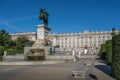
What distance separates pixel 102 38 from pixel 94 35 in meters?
6.60

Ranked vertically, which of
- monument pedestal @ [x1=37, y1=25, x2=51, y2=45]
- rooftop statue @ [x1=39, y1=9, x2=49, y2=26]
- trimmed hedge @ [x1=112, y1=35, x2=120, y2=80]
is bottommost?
trimmed hedge @ [x1=112, y1=35, x2=120, y2=80]

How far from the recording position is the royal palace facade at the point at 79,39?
152m

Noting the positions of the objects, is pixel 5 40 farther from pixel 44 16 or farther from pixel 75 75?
pixel 75 75

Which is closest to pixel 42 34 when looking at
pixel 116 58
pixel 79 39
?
pixel 116 58

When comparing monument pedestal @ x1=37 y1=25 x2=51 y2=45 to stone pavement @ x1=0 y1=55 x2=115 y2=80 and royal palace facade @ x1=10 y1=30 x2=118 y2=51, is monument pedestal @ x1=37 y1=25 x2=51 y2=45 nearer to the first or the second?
stone pavement @ x1=0 y1=55 x2=115 y2=80

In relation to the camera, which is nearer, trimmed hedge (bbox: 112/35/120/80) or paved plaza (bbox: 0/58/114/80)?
trimmed hedge (bbox: 112/35/120/80)

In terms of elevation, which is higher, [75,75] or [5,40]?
[5,40]

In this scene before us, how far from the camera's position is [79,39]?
162 metres

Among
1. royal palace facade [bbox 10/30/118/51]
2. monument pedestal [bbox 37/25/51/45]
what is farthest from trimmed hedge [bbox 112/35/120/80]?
royal palace facade [bbox 10/30/118/51]

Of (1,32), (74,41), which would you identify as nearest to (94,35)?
(74,41)

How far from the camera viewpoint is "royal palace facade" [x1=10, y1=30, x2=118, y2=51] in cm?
15200

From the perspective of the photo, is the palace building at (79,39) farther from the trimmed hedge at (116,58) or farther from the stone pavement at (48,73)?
the trimmed hedge at (116,58)

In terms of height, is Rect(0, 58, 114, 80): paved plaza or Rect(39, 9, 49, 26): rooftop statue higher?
Rect(39, 9, 49, 26): rooftop statue

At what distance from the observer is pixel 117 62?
48.2ft
